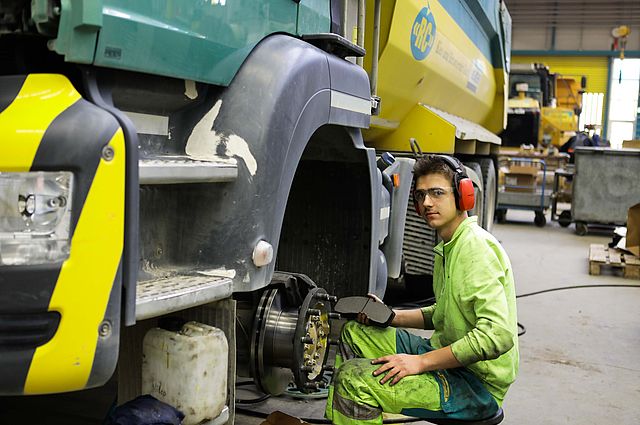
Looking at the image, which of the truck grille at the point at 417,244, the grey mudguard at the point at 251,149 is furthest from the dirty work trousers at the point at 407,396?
the truck grille at the point at 417,244

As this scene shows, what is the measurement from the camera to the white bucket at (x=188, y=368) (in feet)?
5.57

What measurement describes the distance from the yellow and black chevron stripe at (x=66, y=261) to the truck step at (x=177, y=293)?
116mm

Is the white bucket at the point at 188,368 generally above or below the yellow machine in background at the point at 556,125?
below

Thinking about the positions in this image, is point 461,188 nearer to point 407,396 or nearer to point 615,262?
point 407,396

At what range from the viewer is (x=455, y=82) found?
6.21 metres

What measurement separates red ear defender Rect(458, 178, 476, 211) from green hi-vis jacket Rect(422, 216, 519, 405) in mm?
71

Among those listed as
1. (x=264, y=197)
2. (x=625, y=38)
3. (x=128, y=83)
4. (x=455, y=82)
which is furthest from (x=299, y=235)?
(x=625, y=38)

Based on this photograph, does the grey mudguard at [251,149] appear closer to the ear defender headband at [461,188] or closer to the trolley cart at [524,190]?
the ear defender headband at [461,188]

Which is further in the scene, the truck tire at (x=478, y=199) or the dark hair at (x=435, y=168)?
the truck tire at (x=478, y=199)

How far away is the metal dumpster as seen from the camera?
9.70 meters

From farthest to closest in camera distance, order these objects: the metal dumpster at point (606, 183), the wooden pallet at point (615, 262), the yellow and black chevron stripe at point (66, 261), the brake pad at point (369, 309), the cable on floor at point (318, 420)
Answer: the metal dumpster at point (606, 183) < the wooden pallet at point (615, 262) < the cable on floor at point (318, 420) < the brake pad at point (369, 309) < the yellow and black chevron stripe at point (66, 261)

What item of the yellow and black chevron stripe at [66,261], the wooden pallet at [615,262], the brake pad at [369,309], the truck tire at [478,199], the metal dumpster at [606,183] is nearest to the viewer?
the yellow and black chevron stripe at [66,261]

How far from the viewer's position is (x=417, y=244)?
5195mm

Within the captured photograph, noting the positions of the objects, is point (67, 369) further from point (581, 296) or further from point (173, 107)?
point (581, 296)
